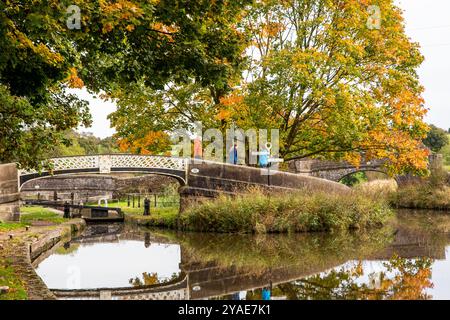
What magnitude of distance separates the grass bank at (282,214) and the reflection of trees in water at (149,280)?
610cm

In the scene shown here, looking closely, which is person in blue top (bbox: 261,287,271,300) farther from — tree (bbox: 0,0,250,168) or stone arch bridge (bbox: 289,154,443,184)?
stone arch bridge (bbox: 289,154,443,184)

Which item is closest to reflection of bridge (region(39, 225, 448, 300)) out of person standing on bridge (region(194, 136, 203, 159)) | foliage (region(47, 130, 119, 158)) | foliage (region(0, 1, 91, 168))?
foliage (region(0, 1, 91, 168))

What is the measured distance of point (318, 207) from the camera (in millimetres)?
17047

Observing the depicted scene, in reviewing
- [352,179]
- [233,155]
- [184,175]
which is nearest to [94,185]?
[184,175]

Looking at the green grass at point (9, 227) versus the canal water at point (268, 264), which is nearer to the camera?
the canal water at point (268, 264)

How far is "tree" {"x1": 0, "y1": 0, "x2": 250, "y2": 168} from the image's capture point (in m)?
7.48

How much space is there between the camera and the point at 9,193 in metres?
19.5

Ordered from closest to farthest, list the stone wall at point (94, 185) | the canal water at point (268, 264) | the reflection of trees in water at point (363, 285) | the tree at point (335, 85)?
the reflection of trees in water at point (363, 285)
the canal water at point (268, 264)
the tree at point (335, 85)
the stone wall at point (94, 185)

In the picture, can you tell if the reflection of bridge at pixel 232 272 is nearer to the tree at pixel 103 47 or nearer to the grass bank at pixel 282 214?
the grass bank at pixel 282 214

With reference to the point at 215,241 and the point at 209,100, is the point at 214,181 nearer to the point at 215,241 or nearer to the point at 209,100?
the point at 209,100

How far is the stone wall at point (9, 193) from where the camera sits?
19203mm

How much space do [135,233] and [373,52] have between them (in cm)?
1079

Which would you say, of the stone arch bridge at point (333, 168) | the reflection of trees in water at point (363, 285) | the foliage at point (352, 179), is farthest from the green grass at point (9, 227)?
the foliage at point (352, 179)

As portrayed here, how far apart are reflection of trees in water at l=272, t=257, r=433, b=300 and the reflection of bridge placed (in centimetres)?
43
